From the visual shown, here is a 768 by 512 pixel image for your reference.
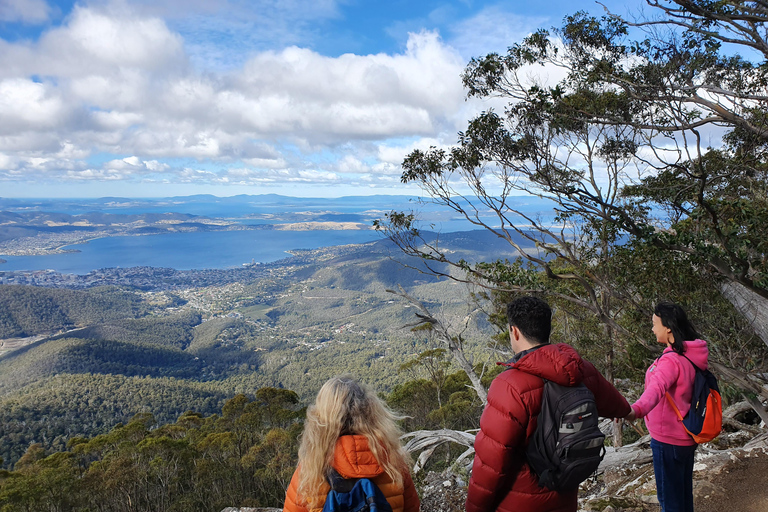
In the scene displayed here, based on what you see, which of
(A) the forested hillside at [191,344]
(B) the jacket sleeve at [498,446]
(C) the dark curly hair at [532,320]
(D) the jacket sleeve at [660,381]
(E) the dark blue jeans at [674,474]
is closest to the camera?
(B) the jacket sleeve at [498,446]

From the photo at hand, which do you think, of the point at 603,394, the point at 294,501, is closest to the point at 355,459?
the point at 294,501

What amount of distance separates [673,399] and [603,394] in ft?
2.22

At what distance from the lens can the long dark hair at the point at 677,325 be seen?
78.2 inches

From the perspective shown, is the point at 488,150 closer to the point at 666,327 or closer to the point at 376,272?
the point at 666,327

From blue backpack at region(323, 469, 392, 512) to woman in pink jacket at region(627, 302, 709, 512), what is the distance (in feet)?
4.02

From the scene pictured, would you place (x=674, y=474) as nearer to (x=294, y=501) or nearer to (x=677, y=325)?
Answer: (x=677, y=325)

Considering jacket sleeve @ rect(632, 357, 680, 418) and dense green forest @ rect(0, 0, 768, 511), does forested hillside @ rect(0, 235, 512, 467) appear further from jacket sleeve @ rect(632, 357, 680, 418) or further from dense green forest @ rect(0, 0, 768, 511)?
jacket sleeve @ rect(632, 357, 680, 418)

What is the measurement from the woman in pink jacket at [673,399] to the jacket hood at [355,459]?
123 cm

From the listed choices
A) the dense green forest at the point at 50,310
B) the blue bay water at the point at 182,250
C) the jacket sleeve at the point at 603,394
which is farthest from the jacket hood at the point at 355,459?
the blue bay water at the point at 182,250

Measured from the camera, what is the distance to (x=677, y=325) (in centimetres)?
201

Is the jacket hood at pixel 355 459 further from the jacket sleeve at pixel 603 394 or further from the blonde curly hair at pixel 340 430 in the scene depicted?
the jacket sleeve at pixel 603 394

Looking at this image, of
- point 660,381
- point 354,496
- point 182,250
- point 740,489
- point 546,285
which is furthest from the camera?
point 182,250

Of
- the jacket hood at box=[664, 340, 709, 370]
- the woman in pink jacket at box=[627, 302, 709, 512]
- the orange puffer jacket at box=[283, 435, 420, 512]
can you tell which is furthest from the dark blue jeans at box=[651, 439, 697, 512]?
the orange puffer jacket at box=[283, 435, 420, 512]

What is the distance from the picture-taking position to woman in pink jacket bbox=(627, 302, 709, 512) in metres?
1.96
